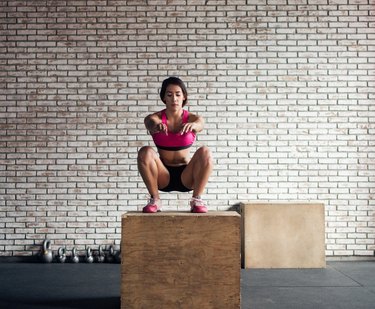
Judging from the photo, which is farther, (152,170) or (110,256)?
(110,256)

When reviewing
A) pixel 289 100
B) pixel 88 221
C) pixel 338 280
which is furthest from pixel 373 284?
pixel 88 221

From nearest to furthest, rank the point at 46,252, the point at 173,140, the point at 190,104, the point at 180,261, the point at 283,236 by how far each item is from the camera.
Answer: the point at 180,261
the point at 173,140
the point at 283,236
the point at 46,252
the point at 190,104

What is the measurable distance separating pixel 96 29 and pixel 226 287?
13.4 feet

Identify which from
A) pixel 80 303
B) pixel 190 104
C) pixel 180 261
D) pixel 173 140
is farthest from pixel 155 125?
pixel 190 104

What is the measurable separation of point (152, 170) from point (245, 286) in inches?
65.9

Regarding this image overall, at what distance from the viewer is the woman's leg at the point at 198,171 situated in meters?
3.54

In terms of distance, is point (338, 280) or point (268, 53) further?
point (268, 53)

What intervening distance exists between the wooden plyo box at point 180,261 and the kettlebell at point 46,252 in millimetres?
2590

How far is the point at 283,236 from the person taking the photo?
532 cm

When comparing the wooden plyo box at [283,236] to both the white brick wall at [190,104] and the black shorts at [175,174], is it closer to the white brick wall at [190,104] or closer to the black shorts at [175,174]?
the white brick wall at [190,104]

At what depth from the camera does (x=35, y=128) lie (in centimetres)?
591

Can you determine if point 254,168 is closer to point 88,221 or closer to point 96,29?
point 88,221

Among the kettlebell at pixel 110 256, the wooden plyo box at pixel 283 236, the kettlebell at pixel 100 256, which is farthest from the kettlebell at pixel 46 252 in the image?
the wooden plyo box at pixel 283 236

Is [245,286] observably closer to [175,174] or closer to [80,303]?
[175,174]
